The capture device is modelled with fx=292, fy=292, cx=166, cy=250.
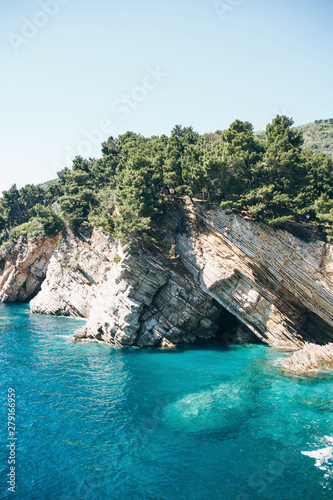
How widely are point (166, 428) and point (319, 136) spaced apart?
16222 centimetres

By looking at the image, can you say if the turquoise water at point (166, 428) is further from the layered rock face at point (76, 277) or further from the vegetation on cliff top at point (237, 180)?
the layered rock face at point (76, 277)

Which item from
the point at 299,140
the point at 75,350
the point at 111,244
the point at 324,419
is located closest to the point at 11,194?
the point at 111,244

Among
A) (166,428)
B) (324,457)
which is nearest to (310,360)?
(324,457)

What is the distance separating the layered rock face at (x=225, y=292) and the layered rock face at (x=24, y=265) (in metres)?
31.4

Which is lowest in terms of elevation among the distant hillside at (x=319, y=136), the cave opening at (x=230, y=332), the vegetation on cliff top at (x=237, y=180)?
the cave opening at (x=230, y=332)

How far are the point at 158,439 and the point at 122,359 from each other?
1360 cm

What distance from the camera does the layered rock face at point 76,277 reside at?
50438 millimetres

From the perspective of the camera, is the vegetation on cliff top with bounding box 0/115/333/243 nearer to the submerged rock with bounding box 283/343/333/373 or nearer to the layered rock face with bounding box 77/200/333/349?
the layered rock face with bounding box 77/200/333/349

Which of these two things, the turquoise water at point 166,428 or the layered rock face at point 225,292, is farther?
the layered rock face at point 225,292

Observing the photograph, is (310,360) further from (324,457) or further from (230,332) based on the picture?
(324,457)

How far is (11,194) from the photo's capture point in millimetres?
78938

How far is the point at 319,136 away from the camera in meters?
145

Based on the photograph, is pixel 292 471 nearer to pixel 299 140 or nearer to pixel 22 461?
pixel 22 461

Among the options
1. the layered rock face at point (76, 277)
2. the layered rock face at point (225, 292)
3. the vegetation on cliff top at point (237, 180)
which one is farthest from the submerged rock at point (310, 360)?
the layered rock face at point (76, 277)
